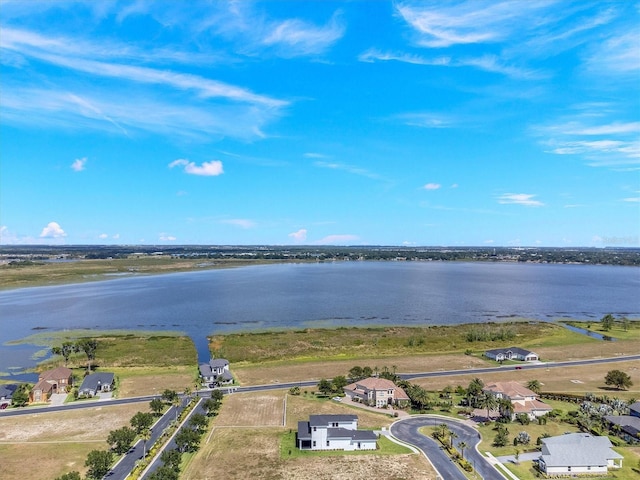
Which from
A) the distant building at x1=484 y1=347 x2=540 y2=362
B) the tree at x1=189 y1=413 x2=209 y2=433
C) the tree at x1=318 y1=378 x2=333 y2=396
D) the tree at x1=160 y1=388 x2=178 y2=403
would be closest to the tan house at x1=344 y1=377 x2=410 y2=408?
the tree at x1=318 y1=378 x2=333 y2=396

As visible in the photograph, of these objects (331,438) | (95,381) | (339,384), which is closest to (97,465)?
(331,438)

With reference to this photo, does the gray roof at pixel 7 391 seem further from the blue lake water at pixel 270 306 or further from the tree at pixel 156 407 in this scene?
the tree at pixel 156 407

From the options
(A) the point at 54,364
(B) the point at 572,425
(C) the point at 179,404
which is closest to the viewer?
(B) the point at 572,425

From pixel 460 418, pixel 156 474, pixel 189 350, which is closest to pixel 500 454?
pixel 460 418

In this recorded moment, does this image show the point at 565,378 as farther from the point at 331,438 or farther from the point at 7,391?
the point at 7,391

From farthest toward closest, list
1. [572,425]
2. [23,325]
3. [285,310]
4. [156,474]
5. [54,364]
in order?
[285,310] < [23,325] < [54,364] < [572,425] < [156,474]

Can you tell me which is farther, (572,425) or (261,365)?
(261,365)

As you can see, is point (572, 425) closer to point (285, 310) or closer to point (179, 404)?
point (179, 404)

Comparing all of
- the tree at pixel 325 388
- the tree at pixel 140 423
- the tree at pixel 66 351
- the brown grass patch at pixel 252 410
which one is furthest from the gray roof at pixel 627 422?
the tree at pixel 66 351
